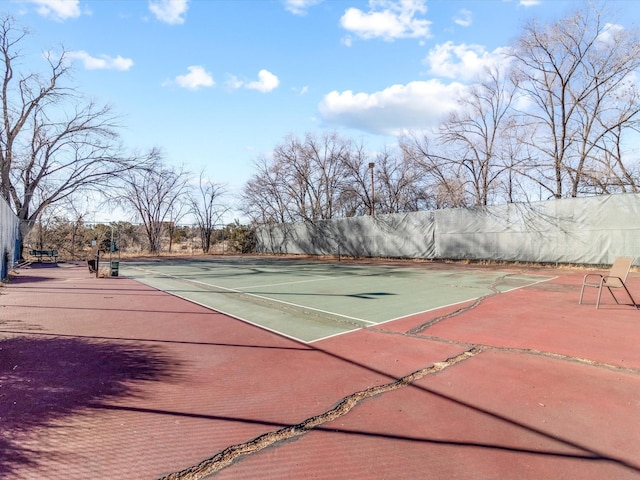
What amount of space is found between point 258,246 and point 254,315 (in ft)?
87.3

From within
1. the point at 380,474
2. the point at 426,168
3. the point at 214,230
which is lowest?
the point at 380,474

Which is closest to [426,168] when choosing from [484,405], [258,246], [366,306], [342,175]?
[342,175]

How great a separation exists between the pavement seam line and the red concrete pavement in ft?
0.06

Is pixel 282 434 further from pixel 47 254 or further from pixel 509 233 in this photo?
pixel 47 254

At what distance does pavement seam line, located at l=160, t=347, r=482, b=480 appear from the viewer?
2430mm

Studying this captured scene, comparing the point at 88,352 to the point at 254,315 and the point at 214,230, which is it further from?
the point at 214,230

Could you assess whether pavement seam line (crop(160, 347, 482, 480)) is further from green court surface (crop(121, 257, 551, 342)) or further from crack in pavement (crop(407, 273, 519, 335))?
green court surface (crop(121, 257, 551, 342))

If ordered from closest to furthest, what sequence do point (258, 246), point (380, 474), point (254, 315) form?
point (380, 474) → point (254, 315) → point (258, 246)

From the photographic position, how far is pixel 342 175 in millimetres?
29797

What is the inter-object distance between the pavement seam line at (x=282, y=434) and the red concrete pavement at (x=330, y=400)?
0.02 metres

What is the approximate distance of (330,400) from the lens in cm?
347

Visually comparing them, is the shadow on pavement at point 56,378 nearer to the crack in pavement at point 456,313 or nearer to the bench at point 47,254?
the crack in pavement at point 456,313

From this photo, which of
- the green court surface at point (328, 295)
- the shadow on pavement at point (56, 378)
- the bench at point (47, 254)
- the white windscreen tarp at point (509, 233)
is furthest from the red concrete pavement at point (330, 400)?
the bench at point (47, 254)

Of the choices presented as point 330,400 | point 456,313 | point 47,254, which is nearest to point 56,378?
point 330,400
